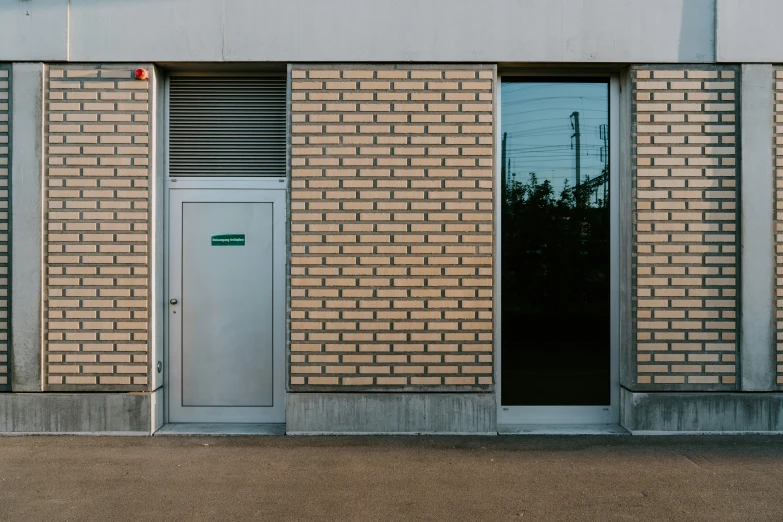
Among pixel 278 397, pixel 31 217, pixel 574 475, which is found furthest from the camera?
pixel 278 397

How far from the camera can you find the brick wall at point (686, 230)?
18.5 feet

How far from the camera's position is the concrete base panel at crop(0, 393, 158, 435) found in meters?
5.59

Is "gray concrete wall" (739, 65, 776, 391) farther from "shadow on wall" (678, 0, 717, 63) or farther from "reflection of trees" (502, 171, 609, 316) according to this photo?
"reflection of trees" (502, 171, 609, 316)

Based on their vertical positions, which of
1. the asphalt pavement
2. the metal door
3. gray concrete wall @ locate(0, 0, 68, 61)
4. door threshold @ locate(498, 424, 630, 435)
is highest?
gray concrete wall @ locate(0, 0, 68, 61)

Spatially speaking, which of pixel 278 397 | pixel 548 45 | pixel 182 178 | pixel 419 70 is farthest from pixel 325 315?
pixel 548 45

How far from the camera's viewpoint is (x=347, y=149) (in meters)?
5.61

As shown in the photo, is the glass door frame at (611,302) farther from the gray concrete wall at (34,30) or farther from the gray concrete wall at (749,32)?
the gray concrete wall at (34,30)

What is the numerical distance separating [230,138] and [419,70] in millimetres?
1924

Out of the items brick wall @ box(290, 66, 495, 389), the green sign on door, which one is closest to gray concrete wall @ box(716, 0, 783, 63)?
brick wall @ box(290, 66, 495, 389)

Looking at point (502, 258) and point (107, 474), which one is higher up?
point (502, 258)

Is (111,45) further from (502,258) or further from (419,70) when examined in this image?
(502,258)

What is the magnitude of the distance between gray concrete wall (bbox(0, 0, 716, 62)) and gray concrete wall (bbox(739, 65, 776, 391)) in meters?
0.60

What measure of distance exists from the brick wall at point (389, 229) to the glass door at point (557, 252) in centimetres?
44

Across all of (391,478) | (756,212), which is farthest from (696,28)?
(391,478)
